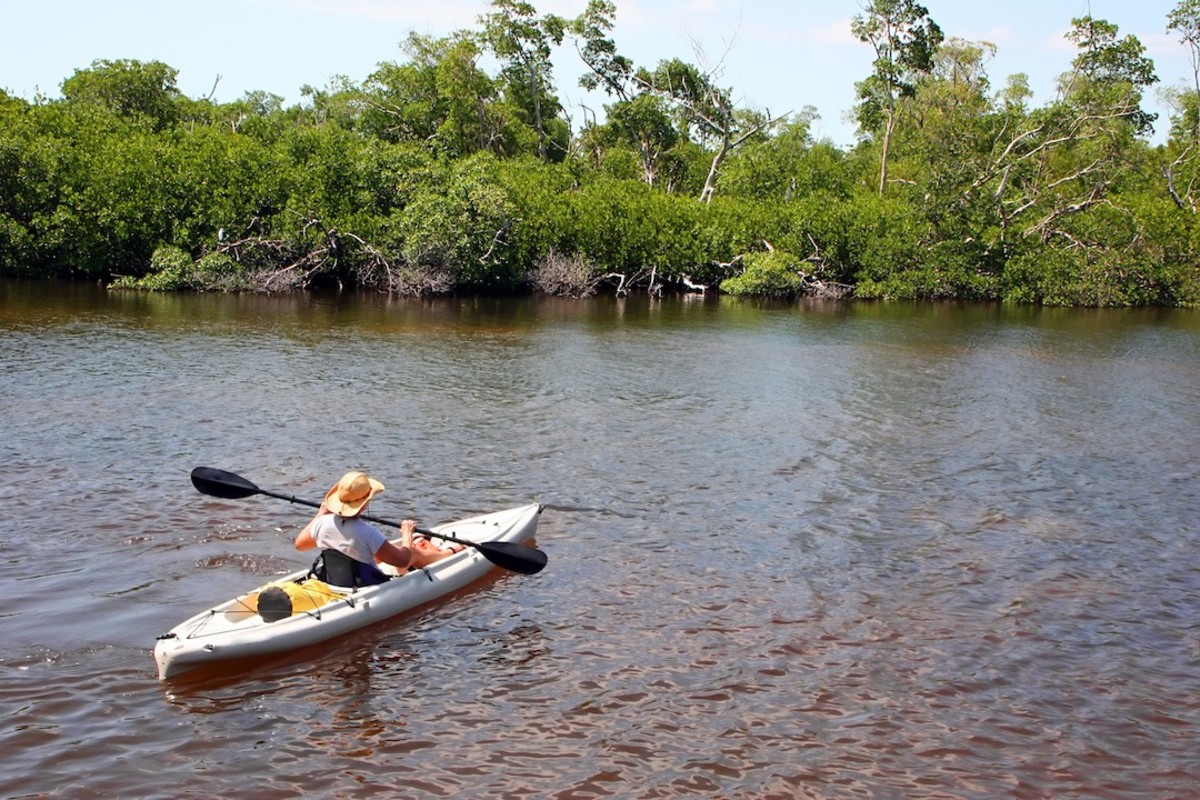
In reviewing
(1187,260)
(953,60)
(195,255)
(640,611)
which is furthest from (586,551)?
(953,60)

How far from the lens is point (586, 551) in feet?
36.9

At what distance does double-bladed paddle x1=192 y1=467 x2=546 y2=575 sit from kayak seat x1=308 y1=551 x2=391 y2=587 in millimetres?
429

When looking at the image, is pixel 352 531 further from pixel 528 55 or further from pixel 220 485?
pixel 528 55

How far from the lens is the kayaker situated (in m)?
8.57

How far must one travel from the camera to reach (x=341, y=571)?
8.84 metres

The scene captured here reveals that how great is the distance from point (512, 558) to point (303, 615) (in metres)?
1.84

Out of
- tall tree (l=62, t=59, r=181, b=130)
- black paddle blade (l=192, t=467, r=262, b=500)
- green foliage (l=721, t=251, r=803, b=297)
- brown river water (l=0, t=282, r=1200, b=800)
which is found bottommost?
brown river water (l=0, t=282, r=1200, b=800)

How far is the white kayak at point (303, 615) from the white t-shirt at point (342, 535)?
307 millimetres

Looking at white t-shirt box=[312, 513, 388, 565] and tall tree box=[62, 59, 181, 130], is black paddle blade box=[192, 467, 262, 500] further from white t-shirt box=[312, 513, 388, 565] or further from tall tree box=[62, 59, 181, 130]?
tall tree box=[62, 59, 181, 130]

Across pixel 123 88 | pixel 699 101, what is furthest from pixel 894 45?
pixel 123 88

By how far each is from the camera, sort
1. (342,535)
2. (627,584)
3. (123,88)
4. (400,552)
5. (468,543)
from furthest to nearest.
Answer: (123,88), (627,584), (468,543), (400,552), (342,535)

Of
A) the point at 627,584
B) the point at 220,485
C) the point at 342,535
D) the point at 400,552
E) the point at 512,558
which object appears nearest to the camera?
the point at 342,535

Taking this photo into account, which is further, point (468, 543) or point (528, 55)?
point (528, 55)

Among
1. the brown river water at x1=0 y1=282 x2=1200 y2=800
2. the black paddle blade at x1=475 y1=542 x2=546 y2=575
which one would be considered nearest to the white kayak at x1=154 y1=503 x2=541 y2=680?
the brown river water at x1=0 y1=282 x2=1200 y2=800
